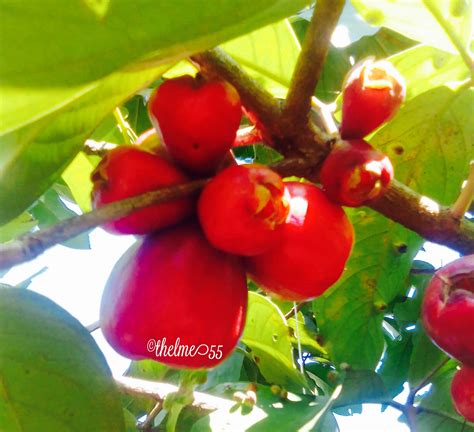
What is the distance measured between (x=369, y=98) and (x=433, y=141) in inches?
18.0

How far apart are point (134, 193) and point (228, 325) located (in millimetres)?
184

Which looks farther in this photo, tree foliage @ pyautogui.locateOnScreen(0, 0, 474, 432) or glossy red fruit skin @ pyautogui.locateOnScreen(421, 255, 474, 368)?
glossy red fruit skin @ pyautogui.locateOnScreen(421, 255, 474, 368)

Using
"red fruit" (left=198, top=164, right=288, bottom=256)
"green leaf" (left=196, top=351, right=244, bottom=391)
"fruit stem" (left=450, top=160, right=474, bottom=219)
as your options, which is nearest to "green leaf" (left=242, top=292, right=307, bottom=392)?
"green leaf" (left=196, top=351, right=244, bottom=391)

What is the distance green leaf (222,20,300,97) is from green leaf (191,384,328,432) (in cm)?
53

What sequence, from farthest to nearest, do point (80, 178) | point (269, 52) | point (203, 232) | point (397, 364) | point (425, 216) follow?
point (397, 364)
point (80, 178)
point (269, 52)
point (425, 216)
point (203, 232)

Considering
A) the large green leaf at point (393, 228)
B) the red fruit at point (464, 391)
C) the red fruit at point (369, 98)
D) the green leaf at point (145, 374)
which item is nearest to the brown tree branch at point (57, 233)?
the red fruit at point (369, 98)

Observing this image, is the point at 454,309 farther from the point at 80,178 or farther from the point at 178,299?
the point at 80,178

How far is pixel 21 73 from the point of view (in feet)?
1.92

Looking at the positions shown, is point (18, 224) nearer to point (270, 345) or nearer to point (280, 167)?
point (270, 345)

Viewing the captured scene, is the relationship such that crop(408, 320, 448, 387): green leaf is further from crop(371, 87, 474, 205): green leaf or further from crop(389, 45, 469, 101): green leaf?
crop(389, 45, 469, 101): green leaf

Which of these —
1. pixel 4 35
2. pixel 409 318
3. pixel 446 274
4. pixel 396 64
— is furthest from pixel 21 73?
pixel 409 318

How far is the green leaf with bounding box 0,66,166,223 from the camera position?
74 cm

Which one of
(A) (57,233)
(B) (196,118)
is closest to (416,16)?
(B) (196,118)

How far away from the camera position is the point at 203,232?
A: 2.75 feet
